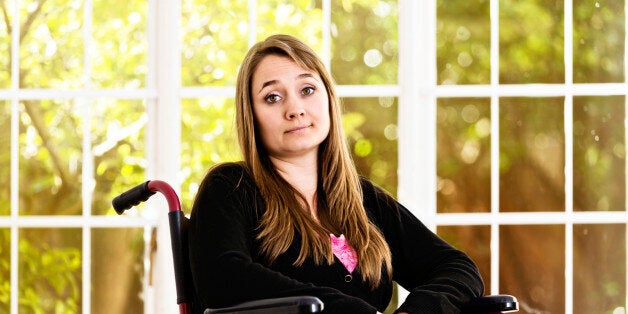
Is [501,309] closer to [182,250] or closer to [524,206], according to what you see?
[182,250]

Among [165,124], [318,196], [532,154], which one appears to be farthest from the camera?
[532,154]

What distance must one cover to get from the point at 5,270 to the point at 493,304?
1.95 metres

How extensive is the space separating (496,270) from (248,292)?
1664 millimetres

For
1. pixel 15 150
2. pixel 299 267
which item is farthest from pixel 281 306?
pixel 15 150

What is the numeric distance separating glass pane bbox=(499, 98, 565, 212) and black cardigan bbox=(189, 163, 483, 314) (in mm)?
1133

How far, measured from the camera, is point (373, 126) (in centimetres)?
381

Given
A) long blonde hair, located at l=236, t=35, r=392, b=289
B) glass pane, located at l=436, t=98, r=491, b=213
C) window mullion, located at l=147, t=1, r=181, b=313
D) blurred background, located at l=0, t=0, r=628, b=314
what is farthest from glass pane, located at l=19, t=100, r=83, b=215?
long blonde hair, located at l=236, t=35, r=392, b=289

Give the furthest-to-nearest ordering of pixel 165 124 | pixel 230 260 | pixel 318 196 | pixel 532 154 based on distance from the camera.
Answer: pixel 532 154, pixel 165 124, pixel 318 196, pixel 230 260

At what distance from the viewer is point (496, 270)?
3781 millimetres

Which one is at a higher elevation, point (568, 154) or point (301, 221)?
point (568, 154)

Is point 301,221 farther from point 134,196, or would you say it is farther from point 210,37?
point 210,37

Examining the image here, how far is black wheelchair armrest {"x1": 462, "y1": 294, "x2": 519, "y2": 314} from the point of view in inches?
96.0

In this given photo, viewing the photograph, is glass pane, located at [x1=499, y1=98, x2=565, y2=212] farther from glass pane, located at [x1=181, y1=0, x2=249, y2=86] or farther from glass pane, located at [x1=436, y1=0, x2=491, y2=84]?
glass pane, located at [x1=181, y1=0, x2=249, y2=86]

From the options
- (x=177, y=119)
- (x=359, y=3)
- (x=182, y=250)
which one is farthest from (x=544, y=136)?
(x=182, y=250)
